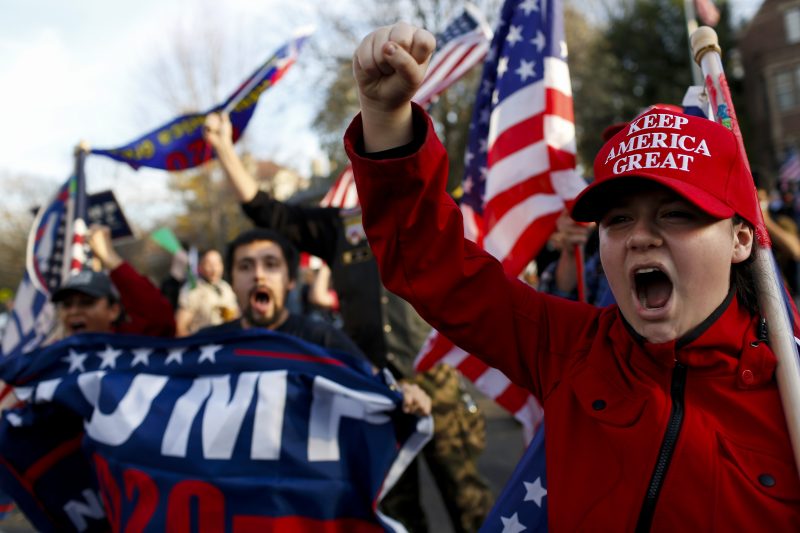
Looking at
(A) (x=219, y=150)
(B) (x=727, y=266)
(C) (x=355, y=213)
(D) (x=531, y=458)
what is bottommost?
(D) (x=531, y=458)

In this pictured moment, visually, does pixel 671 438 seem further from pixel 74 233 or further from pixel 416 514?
pixel 74 233

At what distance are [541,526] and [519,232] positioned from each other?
161 centimetres

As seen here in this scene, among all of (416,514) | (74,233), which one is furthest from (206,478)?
(74,233)

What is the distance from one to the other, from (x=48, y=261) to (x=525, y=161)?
3.38 m

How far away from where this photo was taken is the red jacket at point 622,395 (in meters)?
1.31

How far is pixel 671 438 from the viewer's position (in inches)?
53.4

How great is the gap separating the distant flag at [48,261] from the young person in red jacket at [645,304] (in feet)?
12.2

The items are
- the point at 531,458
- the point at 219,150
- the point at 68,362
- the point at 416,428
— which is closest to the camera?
the point at 531,458

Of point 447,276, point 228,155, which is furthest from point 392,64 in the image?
point 228,155

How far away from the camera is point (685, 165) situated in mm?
1393

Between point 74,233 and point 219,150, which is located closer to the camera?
point 219,150

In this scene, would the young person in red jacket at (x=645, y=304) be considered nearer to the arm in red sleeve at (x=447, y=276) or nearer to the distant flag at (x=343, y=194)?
the arm in red sleeve at (x=447, y=276)

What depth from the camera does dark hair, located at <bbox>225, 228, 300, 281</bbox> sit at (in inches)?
134

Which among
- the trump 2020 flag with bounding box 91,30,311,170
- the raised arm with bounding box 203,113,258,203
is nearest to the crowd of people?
the raised arm with bounding box 203,113,258,203
